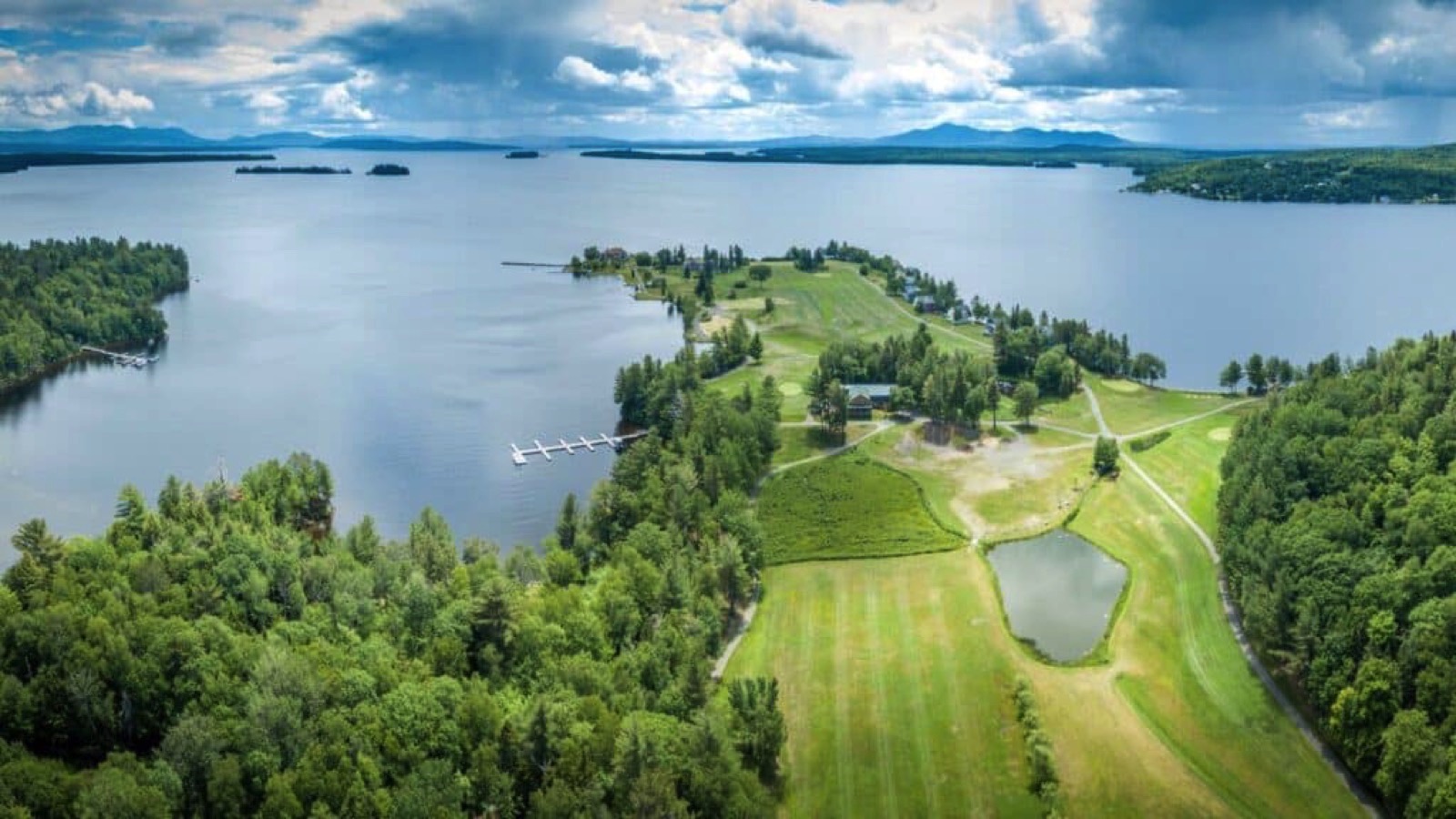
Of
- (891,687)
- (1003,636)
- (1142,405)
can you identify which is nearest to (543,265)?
(1142,405)

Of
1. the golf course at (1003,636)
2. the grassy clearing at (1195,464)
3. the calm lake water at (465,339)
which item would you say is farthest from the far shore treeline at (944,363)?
the grassy clearing at (1195,464)

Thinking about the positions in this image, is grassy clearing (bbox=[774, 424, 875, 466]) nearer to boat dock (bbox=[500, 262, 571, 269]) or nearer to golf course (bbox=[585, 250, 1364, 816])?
golf course (bbox=[585, 250, 1364, 816])

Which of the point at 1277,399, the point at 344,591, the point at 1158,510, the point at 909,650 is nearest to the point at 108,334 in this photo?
the point at 344,591

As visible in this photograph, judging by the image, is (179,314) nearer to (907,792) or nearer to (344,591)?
(344,591)

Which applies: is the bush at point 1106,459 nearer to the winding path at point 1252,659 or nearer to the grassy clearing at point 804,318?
the winding path at point 1252,659

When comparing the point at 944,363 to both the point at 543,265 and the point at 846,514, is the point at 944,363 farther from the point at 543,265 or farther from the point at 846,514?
the point at 543,265

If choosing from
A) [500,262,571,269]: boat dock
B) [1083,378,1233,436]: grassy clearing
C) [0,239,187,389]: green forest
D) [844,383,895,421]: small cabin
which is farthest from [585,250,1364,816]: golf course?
[500,262,571,269]: boat dock

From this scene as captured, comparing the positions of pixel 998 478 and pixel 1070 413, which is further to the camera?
pixel 1070 413
